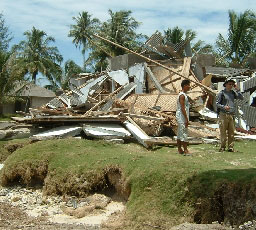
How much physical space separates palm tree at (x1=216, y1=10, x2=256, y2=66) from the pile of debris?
10.9m

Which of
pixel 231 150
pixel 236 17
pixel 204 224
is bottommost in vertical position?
pixel 204 224

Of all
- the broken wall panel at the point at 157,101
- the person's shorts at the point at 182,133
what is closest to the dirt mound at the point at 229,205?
the person's shorts at the point at 182,133

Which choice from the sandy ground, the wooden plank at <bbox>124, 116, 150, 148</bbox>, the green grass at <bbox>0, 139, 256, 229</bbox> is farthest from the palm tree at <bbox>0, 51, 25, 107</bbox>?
the sandy ground

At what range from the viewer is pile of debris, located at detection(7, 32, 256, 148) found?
39.8 feet

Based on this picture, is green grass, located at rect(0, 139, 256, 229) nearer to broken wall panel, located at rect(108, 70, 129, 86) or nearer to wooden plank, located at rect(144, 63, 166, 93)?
wooden plank, located at rect(144, 63, 166, 93)

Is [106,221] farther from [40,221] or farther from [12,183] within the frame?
[12,183]

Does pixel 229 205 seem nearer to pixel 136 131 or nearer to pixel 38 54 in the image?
pixel 136 131

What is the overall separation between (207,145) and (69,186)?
3930mm

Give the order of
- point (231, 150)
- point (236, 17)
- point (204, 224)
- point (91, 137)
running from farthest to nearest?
point (236, 17) → point (91, 137) → point (231, 150) → point (204, 224)

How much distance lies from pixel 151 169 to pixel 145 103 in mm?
6956

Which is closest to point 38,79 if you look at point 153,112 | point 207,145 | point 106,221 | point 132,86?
point 132,86

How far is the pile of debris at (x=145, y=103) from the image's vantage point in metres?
12.1

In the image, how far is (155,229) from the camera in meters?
6.31

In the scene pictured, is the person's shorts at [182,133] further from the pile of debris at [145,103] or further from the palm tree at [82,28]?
the palm tree at [82,28]
